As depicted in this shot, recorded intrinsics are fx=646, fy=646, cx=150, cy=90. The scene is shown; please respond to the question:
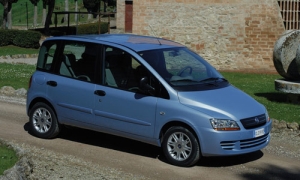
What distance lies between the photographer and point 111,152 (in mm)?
10562

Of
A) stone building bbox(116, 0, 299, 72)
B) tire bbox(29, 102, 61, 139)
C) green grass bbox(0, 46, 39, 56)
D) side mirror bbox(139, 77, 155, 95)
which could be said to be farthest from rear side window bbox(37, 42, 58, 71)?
green grass bbox(0, 46, 39, 56)

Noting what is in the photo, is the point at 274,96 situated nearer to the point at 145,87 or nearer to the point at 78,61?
the point at 78,61

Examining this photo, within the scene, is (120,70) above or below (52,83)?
above

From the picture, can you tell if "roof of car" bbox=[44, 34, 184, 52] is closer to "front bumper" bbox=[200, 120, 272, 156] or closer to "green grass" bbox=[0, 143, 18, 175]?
"front bumper" bbox=[200, 120, 272, 156]

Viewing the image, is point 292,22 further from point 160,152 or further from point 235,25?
point 160,152

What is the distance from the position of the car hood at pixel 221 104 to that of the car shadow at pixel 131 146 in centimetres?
91

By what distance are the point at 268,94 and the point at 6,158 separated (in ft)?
34.3

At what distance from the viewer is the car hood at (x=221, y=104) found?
9.34 m

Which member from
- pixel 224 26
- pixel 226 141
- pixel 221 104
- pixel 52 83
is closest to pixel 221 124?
pixel 226 141

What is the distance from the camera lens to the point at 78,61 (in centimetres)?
1093

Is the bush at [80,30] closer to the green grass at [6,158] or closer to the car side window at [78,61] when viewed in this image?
the car side window at [78,61]

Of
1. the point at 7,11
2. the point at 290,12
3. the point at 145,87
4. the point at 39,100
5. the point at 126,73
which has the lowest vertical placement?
the point at 39,100

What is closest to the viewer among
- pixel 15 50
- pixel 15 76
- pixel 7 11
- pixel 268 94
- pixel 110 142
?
pixel 110 142

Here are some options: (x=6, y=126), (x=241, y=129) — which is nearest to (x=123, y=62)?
(x=241, y=129)
